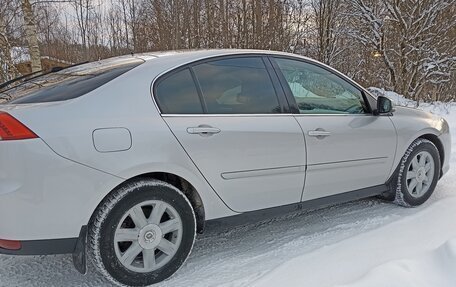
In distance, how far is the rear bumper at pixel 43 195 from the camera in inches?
84.2

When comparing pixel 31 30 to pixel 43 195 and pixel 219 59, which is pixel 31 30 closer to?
pixel 219 59

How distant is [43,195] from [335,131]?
2.20 m

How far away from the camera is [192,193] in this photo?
2719 mm

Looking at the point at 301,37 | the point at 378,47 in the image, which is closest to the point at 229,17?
the point at 301,37

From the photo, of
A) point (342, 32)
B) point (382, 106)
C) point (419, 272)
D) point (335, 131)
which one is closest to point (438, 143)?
point (382, 106)

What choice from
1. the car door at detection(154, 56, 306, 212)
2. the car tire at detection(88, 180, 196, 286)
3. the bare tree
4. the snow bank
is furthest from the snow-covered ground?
the bare tree

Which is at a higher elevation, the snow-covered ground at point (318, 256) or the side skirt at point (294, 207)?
the side skirt at point (294, 207)

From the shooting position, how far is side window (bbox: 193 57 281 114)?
282 cm

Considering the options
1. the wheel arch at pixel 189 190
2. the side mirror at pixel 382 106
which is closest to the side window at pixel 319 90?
the side mirror at pixel 382 106

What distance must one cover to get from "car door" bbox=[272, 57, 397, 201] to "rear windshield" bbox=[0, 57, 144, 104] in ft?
4.17

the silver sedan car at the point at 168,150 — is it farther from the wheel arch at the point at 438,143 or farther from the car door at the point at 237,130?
the wheel arch at the point at 438,143

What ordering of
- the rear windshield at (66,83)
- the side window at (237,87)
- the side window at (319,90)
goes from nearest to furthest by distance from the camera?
1. the rear windshield at (66,83)
2. the side window at (237,87)
3. the side window at (319,90)

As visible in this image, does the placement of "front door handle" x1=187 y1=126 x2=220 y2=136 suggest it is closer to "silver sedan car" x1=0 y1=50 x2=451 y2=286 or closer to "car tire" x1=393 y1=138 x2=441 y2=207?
"silver sedan car" x1=0 y1=50 x2=451 y2=286

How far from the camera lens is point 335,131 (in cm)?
324
